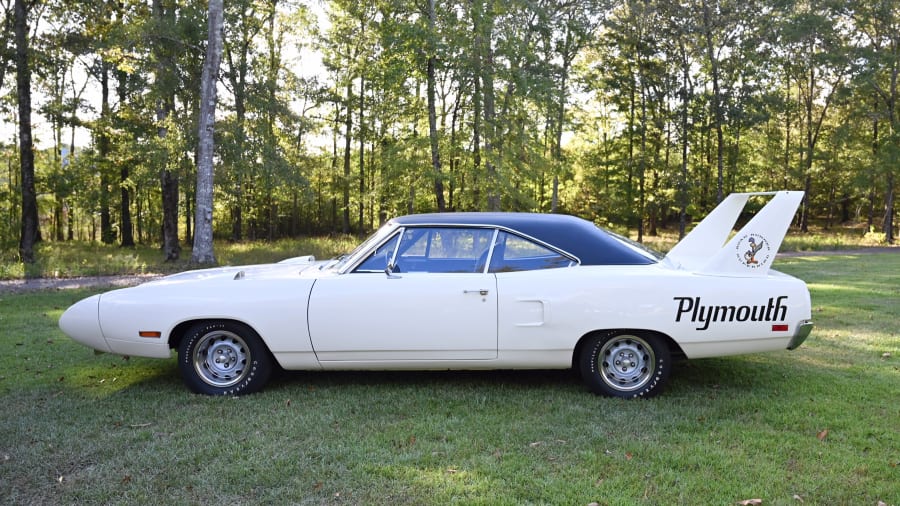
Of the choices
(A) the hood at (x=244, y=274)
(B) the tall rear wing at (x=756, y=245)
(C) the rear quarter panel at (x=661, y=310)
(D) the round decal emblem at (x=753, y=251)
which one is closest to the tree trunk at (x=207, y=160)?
(A) the hood at (x=244, y=274)

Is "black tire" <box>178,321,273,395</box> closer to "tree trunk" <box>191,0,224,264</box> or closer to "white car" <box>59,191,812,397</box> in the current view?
"white car" <box>59,191,812,397</box>

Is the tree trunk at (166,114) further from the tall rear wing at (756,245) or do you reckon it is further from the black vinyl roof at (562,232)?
the tall rear wing at (756,245)

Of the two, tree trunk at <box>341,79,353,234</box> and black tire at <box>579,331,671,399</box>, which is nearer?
black tire at <box>579,331,671,399</box>

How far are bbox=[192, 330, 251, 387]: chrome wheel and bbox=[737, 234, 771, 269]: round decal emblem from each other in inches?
156

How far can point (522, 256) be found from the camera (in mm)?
4641

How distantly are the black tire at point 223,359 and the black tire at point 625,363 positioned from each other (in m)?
2.52

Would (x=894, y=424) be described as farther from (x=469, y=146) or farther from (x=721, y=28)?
(x=721, y=28)

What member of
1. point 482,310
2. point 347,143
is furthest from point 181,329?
point 347,143

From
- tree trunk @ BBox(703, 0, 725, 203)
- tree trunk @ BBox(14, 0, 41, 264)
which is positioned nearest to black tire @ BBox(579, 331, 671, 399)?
tree trunk @ BBox(14, 0, 41, 264)

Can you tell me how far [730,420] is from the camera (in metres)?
4.07

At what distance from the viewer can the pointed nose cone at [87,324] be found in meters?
4.69

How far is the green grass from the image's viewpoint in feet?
10.2

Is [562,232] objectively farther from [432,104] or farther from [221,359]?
[432,104]

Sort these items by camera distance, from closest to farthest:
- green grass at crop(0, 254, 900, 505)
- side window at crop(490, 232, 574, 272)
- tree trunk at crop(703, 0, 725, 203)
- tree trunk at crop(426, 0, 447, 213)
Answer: green grass at crop(0, 254, 900, 505), side window at crop(490, 232, 574, 272), tree trunk at crop(426, 0, 447, 213), tree trunk at crop(703, 0, 725, 203)
